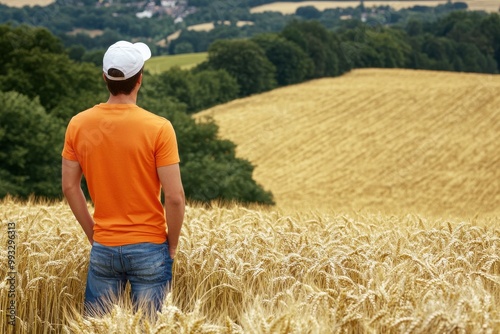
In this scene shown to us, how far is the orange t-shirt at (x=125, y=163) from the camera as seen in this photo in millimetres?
4598

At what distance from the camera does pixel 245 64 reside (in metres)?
78.9

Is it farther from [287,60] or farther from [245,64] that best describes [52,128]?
[287,60]

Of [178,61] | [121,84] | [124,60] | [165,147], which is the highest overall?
[124,60]

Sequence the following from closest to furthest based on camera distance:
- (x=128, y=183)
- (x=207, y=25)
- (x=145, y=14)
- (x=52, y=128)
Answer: (x=128, y=183)
(x=52, y=128)
(x=207, y=25)
(x=145, y=14)

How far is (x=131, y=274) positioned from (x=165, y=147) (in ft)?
Result: 2.72

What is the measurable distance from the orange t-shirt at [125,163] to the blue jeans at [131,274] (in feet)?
0.20

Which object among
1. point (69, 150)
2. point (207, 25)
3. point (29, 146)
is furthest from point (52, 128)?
point (207, 25)

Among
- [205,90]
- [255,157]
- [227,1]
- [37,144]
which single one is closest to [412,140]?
[255,157]

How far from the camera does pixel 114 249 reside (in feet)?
15.2

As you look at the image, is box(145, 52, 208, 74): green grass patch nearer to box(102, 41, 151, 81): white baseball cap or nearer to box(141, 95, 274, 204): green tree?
box(141, 95, 274, 204): green tree

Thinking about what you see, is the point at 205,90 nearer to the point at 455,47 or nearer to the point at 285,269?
the point at 455,47

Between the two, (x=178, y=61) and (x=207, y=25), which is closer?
(x=178, y=61)

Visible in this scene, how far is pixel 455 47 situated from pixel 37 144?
86981mm

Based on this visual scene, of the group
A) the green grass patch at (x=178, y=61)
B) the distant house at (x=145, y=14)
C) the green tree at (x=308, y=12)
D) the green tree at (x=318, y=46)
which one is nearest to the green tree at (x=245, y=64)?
the green tree at (x=318, y=46)
